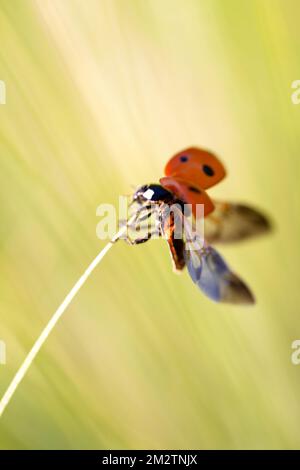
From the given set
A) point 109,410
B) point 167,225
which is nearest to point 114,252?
point 167,225

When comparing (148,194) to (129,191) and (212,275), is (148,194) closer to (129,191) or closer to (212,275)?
(129,191)

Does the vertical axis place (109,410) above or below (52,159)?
below

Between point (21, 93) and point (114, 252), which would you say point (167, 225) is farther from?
point (21, 93)

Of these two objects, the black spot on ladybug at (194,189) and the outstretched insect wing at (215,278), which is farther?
the black spot on ladybug at (194,189)
